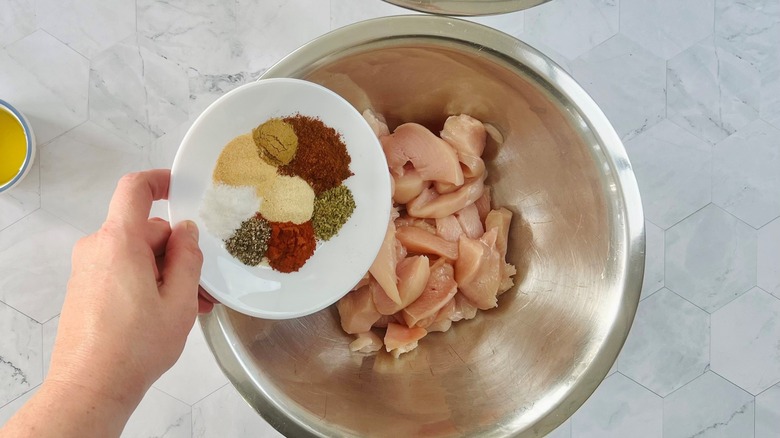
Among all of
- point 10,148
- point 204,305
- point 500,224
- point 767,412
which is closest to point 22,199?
point 10,148

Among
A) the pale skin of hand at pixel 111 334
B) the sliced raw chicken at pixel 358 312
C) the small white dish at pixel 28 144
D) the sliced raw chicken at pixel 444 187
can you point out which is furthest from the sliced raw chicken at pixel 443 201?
the small white dish at pixel 28 144

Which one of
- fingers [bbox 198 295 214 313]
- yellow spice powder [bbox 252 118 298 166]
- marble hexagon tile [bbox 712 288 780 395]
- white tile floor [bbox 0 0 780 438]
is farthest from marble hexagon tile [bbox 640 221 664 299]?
fingers [bbox 198 295 214 313]

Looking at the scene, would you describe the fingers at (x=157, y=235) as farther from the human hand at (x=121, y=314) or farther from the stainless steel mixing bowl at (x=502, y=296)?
the stainless steel mixing bowl at (x=502, y=296)

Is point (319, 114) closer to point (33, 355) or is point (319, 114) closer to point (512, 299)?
point (512, 299)

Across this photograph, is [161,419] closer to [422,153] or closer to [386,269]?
[386,269]

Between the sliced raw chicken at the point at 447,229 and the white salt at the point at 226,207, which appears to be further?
the sliced raw chicken at the point at 447,229

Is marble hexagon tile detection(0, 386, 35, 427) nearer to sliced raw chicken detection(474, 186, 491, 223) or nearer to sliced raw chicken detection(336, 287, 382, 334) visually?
sliced raw chicken detection(336, 287, 382, 334)
